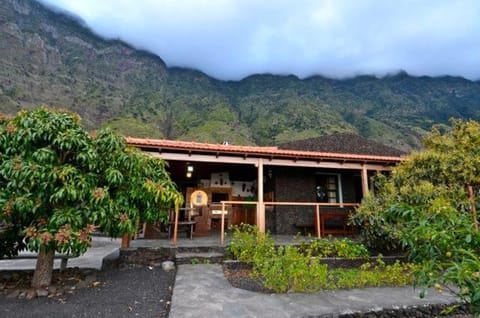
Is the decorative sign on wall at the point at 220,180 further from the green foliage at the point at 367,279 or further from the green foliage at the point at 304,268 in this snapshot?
the green foliage at the point at 367,279

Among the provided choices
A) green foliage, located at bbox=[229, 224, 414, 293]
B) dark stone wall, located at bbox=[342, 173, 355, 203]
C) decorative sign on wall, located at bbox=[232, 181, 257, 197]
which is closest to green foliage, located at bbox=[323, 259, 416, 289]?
green foliage, located at bbox=[229, 224, 414, 293]

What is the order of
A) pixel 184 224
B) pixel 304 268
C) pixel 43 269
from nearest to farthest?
pixel 304 268
pixel 43 269
pixel 184 224

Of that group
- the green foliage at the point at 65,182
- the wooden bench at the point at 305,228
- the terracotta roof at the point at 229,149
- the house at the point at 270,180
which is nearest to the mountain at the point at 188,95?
the house at the point at 270,180

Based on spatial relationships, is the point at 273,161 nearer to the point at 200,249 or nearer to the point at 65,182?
the point at 200,249

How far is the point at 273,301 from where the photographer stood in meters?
3.86

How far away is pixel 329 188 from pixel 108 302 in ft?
26.4

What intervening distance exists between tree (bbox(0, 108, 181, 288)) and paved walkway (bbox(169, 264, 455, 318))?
157 cm

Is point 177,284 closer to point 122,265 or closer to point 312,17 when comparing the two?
point 122,265

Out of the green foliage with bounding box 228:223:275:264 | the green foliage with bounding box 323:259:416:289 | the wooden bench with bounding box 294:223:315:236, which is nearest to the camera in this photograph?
the green foliage with bounding box 323:259:416:289

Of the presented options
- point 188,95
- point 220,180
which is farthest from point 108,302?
point 188,95

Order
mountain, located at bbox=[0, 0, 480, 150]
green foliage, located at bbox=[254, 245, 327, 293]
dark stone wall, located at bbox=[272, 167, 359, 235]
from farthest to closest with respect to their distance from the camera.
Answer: mountain, located at bbox=[0, 0, 480, 150] → dark stone wall, located at bbox=[272, 167, 359, 235] → green foliage, located at bbox=[254, 245, 327, 293]

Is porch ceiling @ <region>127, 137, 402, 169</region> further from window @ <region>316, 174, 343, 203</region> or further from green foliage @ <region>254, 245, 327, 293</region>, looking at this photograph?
green foliage @ <region>254, 245, 327, 293</region>

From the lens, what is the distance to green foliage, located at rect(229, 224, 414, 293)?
175 inches

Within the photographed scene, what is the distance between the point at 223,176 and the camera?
37.6 ft
